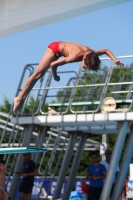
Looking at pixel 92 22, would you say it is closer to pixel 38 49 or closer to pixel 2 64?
pixel 38 49

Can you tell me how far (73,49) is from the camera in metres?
9.47

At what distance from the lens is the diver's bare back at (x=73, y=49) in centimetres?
940

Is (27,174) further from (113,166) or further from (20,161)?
(113,166)

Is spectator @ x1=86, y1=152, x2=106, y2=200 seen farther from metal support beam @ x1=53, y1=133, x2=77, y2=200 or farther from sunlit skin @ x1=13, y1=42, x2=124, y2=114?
sunlit skin @ x1=13, y1=42, x2=124, y2=114

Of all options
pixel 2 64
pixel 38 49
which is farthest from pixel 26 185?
pixel 38 49

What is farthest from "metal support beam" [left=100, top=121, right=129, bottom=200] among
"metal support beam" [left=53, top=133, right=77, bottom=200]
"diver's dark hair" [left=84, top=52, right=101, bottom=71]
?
"diver's dark hair" [left=84, top=52, right=101, bottom=71]

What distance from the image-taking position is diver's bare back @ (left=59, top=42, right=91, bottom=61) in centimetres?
940

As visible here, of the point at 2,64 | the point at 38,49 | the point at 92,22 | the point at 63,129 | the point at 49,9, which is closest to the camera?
the point at 49,9

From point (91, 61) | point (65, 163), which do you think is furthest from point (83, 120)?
point (91, 61)

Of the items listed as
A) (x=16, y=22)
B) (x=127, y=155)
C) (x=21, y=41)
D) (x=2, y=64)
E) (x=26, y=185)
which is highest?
(x=21, y=41)

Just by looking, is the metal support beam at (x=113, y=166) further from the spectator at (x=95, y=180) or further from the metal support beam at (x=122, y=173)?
the spectator at (x=95, y=180)

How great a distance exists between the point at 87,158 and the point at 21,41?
738 inches

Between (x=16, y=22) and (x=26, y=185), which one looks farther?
(x=26, y=185)

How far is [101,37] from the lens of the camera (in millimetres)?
54969
